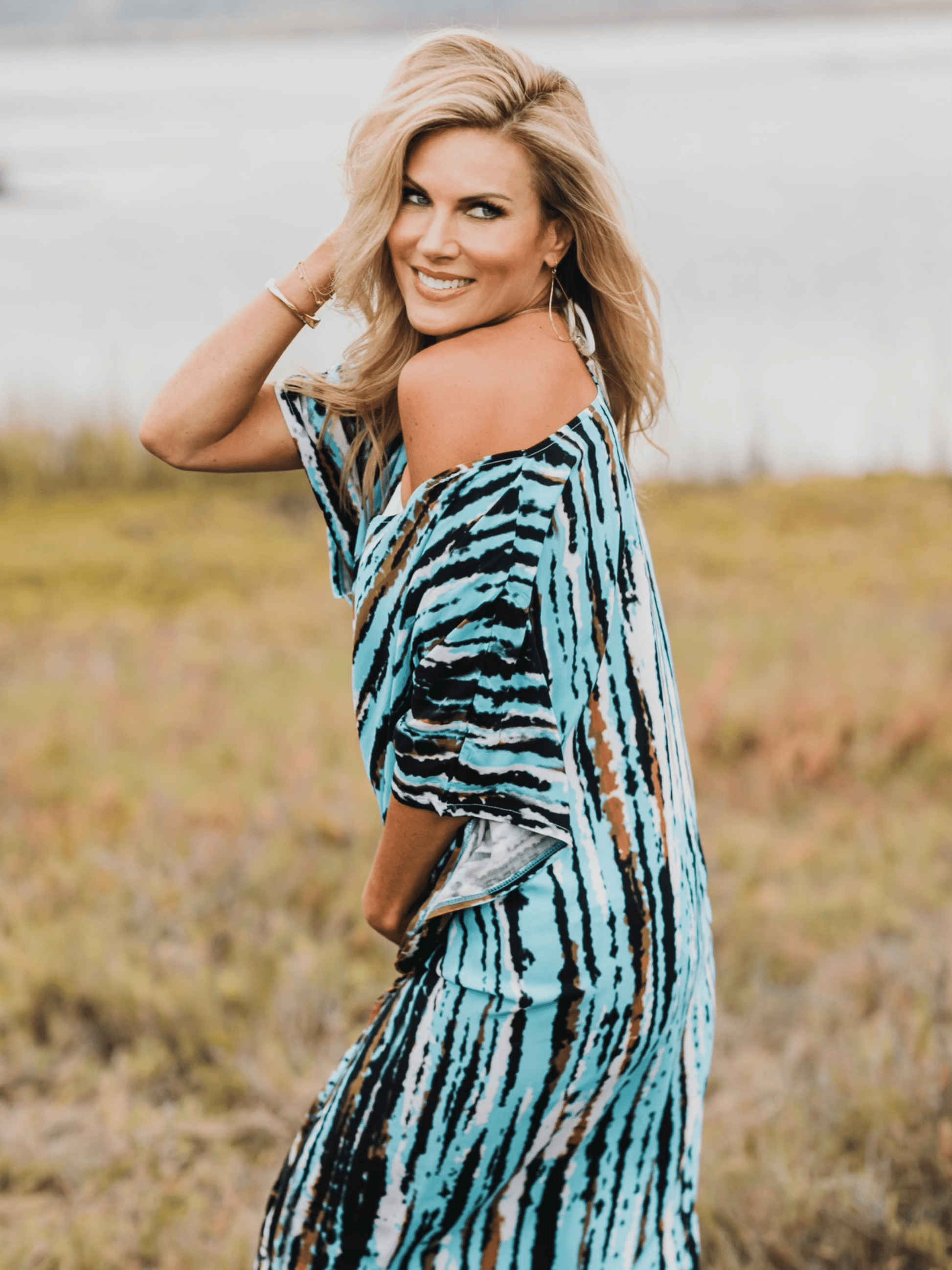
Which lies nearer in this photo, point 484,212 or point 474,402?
point 474,402

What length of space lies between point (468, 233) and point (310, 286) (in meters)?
0.34

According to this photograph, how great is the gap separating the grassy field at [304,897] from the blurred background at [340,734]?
15 mm

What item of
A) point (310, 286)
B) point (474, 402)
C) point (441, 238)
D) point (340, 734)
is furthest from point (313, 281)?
point (340, 734)

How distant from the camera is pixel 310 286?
1.87 m

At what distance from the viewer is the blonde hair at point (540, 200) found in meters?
1.60

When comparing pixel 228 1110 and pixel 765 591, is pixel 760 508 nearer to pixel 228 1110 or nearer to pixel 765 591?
pixel 765 591

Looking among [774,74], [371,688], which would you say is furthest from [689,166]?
[371,688]

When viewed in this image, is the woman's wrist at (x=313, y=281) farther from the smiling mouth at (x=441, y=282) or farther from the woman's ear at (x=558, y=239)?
the woman's ear at (x=558, y=239)

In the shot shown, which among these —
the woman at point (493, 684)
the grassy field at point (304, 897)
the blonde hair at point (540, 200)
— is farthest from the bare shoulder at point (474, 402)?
the grassy field at point (304, 897)

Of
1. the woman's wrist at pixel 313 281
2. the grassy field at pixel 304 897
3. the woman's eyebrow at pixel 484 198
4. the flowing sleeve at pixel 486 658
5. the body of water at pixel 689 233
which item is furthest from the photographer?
the body of water at pixel 689 233

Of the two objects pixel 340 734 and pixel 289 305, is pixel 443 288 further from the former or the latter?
pixel 340 734

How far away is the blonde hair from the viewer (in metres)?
1.60

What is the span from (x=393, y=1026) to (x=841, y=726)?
4.17 metres

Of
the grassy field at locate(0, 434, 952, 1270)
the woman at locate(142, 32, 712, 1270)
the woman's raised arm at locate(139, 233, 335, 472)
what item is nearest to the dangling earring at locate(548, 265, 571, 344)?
the woman at locate(142, 32, 712, 1270)
